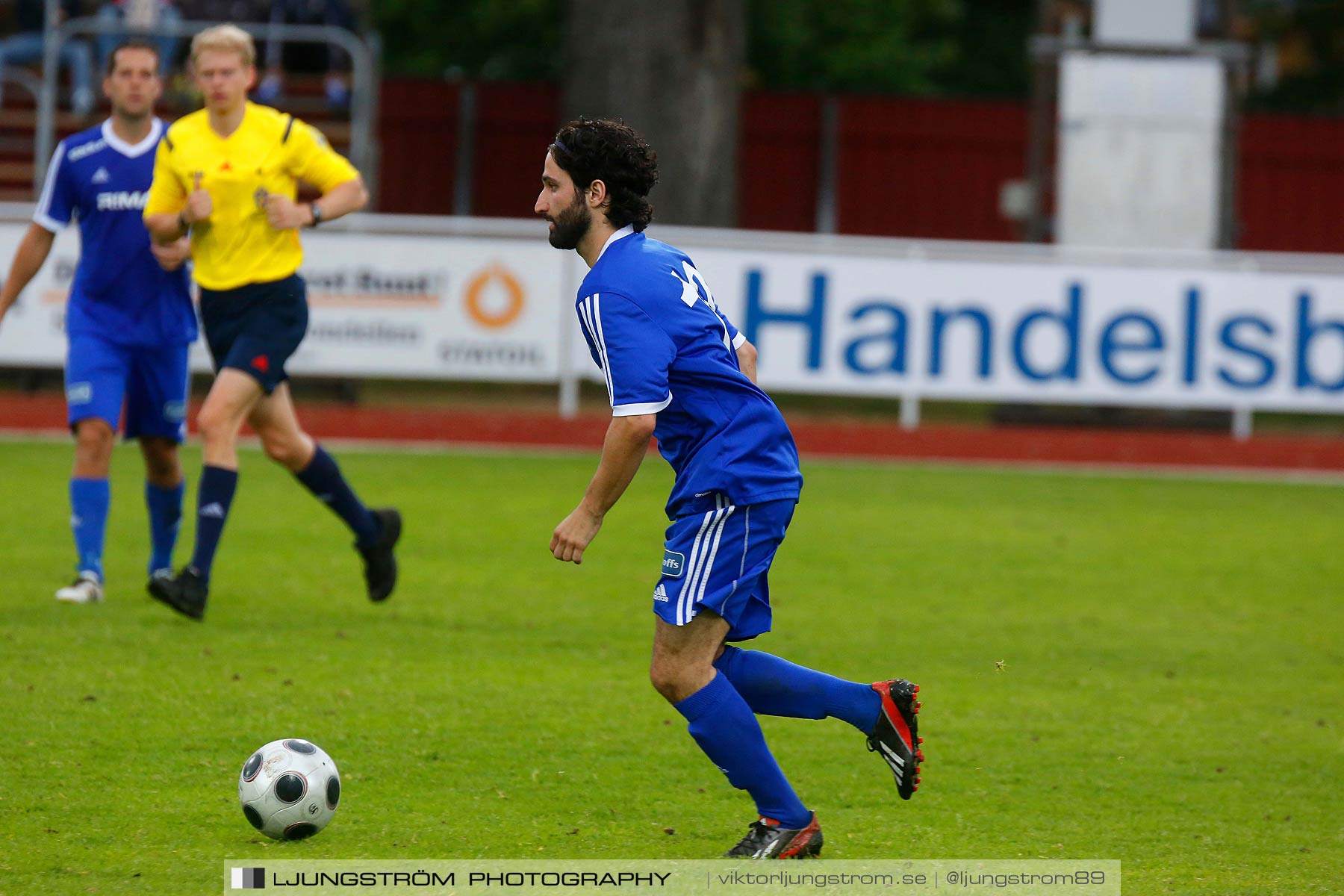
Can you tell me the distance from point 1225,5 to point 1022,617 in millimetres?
11025

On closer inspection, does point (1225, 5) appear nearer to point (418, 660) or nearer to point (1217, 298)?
point (1217, 298)

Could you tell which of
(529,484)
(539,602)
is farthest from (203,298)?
(529,484)

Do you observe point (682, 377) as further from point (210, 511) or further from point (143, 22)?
point (143, 22)

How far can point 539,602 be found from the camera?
8.27 m

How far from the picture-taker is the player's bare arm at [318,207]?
721 cm

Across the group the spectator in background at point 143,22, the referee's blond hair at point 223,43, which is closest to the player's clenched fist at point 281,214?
the referee's blond hair at point 223,43

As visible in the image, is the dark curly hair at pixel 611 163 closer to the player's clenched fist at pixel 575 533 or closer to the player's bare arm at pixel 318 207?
the player's clenched fist at pixel 575 533

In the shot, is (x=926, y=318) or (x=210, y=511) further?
(x=926, y=318)

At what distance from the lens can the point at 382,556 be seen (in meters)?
7.79

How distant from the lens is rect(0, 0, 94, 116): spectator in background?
17828mm

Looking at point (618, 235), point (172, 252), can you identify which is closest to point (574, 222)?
point (618, 235)

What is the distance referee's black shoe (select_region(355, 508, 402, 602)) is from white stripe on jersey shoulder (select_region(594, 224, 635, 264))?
350cm

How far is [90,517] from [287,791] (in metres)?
3.53

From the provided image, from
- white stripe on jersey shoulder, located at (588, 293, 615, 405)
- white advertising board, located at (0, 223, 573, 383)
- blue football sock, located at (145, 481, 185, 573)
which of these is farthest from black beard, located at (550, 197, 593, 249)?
white advertising board, located at (0, 223, 573, 383)
